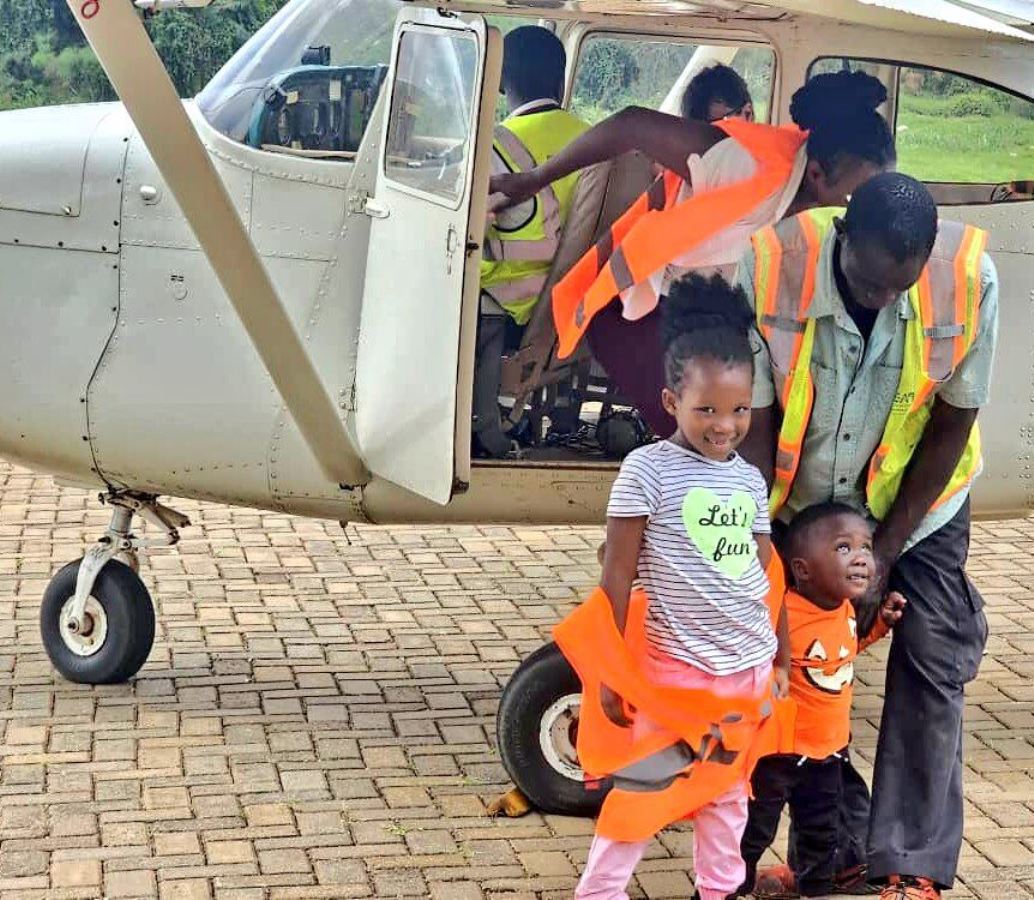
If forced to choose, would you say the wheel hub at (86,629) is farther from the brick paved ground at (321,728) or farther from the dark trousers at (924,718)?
the dark trousers at (924,718)

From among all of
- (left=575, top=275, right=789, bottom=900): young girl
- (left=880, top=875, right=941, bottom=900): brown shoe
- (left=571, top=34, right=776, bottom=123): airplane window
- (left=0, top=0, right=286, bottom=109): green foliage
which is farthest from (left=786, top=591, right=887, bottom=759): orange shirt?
(left=0, top=0, right=286, bottom=109): green foliage

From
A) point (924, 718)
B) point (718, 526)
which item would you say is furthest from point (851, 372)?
point (924, 718)

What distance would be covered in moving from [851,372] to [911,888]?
125 cm

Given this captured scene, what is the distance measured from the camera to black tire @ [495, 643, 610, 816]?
520 centimetres

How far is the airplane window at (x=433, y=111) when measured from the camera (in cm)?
500

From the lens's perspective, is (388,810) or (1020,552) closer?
(388,810)

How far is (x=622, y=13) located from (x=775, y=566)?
258cm

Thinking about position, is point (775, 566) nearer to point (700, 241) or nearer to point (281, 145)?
point (700, 241)

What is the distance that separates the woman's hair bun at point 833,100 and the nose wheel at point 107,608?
8.71 ft

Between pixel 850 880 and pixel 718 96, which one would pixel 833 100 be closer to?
pixel 718 96

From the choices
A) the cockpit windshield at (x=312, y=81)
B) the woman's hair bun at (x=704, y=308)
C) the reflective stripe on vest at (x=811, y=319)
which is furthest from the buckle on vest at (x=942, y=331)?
the cockpit windshield at (x=312, y=81)

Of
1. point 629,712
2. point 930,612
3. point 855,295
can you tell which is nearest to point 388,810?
point 629,712

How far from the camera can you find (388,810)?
5250 millimetres

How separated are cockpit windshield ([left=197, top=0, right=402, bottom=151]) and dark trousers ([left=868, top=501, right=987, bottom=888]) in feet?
7.32
